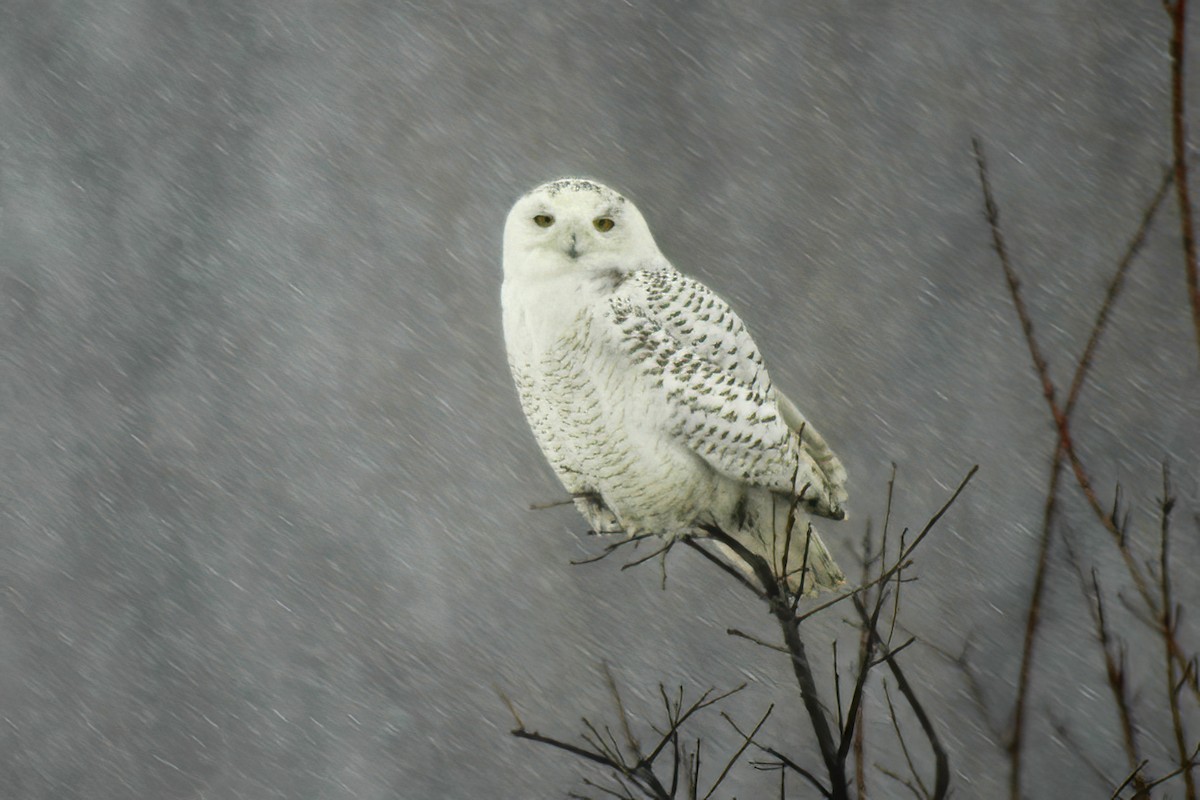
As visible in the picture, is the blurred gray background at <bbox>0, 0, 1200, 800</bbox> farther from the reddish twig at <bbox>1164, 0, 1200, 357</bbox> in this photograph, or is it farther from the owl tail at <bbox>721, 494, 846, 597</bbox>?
the reddish twig at <bbox>1164, 0, 1200, 357</bbox>

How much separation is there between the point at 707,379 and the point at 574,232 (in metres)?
0.29

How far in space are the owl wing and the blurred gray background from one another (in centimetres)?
111

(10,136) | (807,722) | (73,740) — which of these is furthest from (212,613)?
(807,722)

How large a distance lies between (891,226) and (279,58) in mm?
1574

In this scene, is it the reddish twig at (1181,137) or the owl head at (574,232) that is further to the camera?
the owl head at (574,232)

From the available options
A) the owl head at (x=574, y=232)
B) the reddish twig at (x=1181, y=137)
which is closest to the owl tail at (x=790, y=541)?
the owl head at (x=574, y=232)

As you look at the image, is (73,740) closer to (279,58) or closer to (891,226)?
(279,58)

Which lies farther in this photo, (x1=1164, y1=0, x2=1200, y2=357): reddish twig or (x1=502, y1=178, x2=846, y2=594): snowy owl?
(x1=502, y1=178, x2=846, y2=594): snowy owl

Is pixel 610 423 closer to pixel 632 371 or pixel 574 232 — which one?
pixel 632 371

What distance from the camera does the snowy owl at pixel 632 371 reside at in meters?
1.77

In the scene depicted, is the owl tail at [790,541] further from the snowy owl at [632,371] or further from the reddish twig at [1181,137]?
the reddish twig at [1181,137]

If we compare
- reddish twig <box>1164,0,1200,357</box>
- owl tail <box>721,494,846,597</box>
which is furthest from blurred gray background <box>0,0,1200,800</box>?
reddish twig <box>1164,0,1200,357</box>

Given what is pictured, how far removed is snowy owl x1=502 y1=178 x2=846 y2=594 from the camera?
69.8 inches

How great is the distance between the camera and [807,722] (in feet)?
9.68
